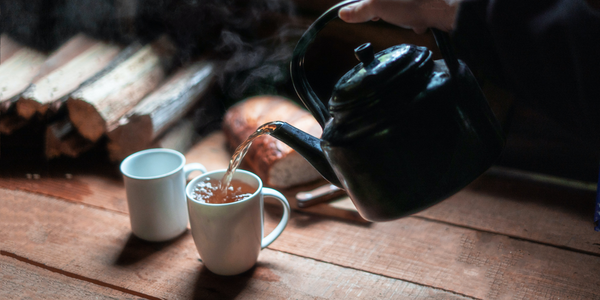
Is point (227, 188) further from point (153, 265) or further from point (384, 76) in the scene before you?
point (384, 76)

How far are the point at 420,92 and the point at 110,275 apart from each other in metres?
0.78

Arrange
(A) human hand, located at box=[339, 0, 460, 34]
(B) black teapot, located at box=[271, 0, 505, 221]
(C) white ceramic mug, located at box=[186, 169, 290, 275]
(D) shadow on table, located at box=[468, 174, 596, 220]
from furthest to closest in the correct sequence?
(D) shadow on table, located at box=[468, 174, 596, 220] < (C) white ceramic mug, located at box=[186, 169, 290, 275] < (A) human hand, located at box=[339, 0, 460, 34] < (B) black teapot, located at box=[271, 0, 505, 221]

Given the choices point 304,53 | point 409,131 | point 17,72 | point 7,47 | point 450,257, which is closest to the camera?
point 409,131

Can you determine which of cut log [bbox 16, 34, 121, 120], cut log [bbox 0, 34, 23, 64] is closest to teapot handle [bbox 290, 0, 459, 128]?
cut log [bbox 16, 34, 121, 120]

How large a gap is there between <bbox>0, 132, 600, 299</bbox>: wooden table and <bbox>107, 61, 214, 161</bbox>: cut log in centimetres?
16

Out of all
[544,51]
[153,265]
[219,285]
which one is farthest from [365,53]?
[153,265]

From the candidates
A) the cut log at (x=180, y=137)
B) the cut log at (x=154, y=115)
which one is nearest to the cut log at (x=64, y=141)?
the cut log at (x=154, y=115)

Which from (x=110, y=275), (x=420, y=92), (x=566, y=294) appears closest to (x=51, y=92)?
(x=110, y=275)

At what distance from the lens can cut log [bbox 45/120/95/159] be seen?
4.62 ft

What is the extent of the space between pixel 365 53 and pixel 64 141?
118 centimetres

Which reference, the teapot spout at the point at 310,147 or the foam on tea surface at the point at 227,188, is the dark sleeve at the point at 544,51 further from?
the foam on tea surface at the point at 227,188

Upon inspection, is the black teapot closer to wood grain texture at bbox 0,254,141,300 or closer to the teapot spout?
the teapot spout

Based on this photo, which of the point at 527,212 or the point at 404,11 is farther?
the point at 527,212

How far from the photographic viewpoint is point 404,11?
74 centimetres
